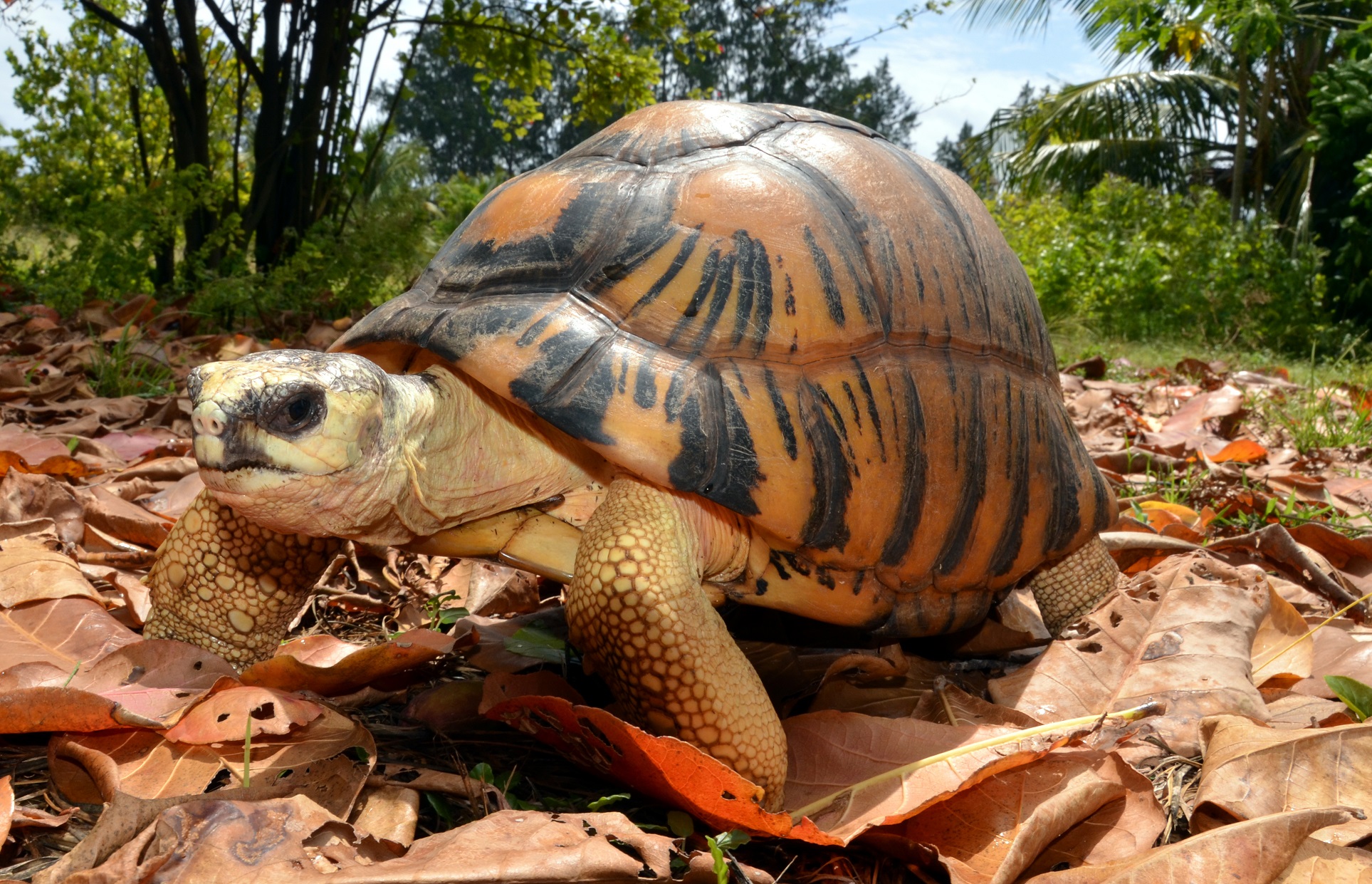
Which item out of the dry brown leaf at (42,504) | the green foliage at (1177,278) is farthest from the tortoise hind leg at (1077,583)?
the green foliage at (1177,278)

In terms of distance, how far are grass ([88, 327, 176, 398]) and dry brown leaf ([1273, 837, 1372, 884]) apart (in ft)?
14.8

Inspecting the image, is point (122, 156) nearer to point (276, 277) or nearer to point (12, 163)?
point (12, 163)

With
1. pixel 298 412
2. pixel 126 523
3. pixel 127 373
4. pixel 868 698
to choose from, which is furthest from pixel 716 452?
pixel 127 373

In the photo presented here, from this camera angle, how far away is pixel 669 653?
5.51 feet

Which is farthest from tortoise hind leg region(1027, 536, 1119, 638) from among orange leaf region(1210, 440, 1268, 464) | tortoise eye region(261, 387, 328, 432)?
tortoise eye region(261, 387, 328, 432)

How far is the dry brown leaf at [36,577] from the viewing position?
2018 millimetres

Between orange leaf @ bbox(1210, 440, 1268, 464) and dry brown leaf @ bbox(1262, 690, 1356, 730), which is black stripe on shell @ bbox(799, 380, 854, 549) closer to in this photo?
dry brown leaf @ bbox(1262, 690, 1356, 730)

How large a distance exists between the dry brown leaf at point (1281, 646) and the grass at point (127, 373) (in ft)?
14.3

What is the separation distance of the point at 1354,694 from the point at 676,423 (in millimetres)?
1418

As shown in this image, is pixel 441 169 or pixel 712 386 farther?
pixel 441 169

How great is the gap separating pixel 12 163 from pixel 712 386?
8.12 metres

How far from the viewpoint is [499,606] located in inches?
105

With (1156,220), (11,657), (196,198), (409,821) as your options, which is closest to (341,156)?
(196,198)

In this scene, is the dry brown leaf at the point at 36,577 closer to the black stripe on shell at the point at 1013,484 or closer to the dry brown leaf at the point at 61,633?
the dry brown leaf at the point at 61,633
